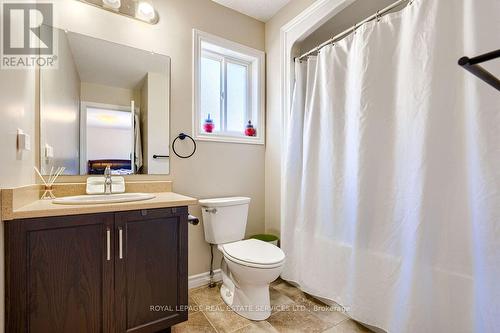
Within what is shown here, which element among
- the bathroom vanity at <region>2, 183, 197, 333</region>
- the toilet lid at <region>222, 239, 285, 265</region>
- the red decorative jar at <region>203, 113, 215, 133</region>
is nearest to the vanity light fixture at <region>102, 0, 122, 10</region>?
the red decorative jar at <region>203, 113, 215, 133</region>

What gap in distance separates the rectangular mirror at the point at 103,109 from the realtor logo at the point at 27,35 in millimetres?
57

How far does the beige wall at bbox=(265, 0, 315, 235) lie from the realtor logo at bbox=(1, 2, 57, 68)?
1.66m

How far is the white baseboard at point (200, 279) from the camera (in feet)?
6.43

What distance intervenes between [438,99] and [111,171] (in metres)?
2.02

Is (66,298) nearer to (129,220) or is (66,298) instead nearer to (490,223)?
(129,220)

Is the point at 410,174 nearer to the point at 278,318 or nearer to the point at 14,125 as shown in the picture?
the point at 278,318

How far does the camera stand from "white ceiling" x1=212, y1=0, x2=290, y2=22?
2.11m

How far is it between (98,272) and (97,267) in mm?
25

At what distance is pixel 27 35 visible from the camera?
1.29 meters

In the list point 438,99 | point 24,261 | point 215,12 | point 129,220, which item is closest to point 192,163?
→ point 129,220

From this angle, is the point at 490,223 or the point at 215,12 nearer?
the point at 490,223

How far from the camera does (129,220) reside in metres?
1.22

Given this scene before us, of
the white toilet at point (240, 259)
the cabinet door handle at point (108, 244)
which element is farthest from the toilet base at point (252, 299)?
the cabinet door handle at point (108, 244)

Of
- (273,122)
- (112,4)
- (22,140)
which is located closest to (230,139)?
(273,122)
